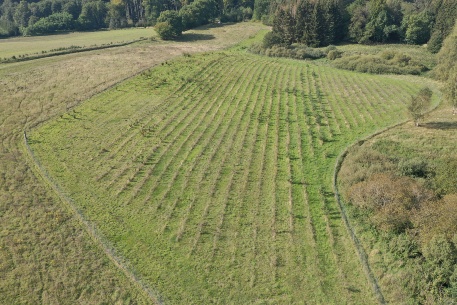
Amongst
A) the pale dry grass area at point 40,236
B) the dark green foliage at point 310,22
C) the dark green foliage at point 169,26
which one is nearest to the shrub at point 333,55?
the dark green foliage at point 310,22

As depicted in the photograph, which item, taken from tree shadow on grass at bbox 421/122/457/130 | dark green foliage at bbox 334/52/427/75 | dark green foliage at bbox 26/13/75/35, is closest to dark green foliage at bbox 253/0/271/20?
dark green foliage at bbox 334/52/427/75

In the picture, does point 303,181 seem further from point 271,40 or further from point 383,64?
point 271,40

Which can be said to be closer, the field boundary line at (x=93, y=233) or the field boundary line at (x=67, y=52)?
the field boundary line at (x=93, y=233)

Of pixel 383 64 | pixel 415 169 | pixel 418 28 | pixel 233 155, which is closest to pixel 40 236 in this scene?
pixel 233 155

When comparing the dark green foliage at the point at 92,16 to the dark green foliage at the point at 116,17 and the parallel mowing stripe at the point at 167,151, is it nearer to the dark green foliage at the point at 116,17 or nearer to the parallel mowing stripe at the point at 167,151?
the dark green foliage at the point at 116,17

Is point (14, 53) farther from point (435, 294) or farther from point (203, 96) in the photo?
point (435, 294)
